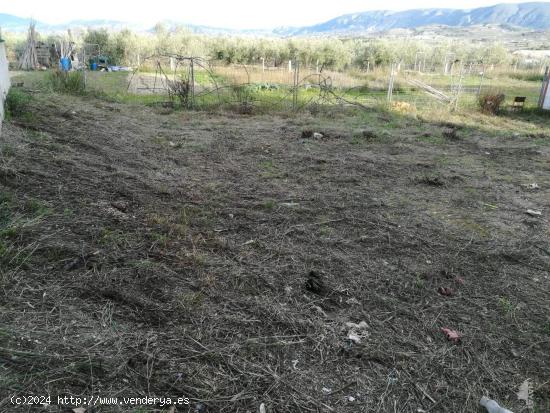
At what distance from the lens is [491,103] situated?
11.8m

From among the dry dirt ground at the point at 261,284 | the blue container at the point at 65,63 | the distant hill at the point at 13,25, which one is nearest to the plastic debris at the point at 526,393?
the dry dirt ground at the point at 261,284

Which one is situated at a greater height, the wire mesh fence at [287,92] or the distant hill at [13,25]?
the distant hill at [13,25]

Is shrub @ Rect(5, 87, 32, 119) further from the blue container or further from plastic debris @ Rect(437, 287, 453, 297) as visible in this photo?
the blue container

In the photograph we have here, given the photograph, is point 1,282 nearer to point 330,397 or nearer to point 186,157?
→ point 330,397

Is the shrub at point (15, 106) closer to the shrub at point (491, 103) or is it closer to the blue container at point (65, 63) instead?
the shrub at point (491, 103)

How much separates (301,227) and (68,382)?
8.04ft

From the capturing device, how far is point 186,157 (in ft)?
20.2

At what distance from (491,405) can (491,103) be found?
38.6ft

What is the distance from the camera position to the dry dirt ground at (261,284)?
6.63 ft

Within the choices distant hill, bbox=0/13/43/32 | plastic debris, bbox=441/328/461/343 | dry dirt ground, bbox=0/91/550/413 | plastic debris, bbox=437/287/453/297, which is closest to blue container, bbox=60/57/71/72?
distant hill, bbox=0/13/43/32

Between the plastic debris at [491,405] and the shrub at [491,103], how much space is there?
11.6 metres

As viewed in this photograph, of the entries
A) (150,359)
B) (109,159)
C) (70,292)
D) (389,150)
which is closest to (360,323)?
(150,359)

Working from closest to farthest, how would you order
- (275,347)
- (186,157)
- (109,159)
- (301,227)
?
1. (275,347)
2. (301,227)
3. (109,159)
4. (186,157)

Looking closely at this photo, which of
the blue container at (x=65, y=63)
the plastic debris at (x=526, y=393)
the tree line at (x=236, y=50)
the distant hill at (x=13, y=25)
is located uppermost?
the distant hill at (x=13, y=25)
